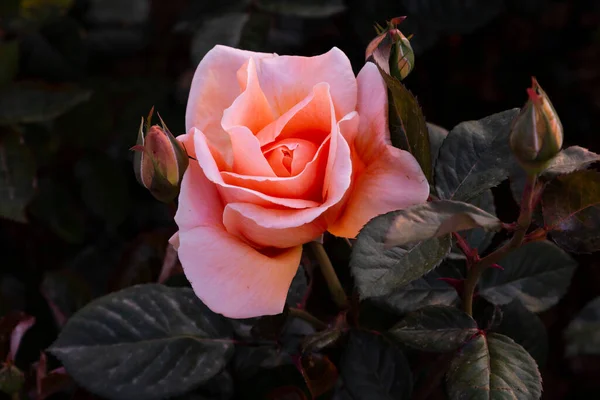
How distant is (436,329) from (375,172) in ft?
0.48

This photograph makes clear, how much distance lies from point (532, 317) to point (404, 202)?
0.28 m

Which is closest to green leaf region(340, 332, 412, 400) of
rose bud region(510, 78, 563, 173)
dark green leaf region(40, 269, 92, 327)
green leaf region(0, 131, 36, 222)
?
rose bud region(510, 78, 563, 173)

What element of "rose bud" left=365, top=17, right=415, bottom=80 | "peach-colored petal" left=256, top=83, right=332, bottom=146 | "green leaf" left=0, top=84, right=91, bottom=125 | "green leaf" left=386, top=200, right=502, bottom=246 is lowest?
"green leaf" left=0, top=84, right=91, bottom=125

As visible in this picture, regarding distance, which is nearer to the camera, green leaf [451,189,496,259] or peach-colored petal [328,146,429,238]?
peach-colored petal [328,146,429,238]

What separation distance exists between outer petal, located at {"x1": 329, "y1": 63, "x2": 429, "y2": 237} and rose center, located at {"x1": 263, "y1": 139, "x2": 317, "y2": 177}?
43 mm

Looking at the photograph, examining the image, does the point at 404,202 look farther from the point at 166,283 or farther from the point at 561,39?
the point at 561,39

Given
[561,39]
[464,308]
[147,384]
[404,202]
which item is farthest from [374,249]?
[561,39]

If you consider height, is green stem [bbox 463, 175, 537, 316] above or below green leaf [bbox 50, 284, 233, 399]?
above

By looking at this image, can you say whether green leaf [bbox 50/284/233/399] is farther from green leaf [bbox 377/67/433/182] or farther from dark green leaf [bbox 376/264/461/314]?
green leaf [bbox 377/67/433/182]

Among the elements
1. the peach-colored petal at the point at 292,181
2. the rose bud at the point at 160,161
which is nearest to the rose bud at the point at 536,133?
the peach-colored petal at the point at 292,181

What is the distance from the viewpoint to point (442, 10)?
1084 millimetres

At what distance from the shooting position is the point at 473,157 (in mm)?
562

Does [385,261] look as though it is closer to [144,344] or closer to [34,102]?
[144,344]

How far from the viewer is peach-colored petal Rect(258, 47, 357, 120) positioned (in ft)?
1.69
